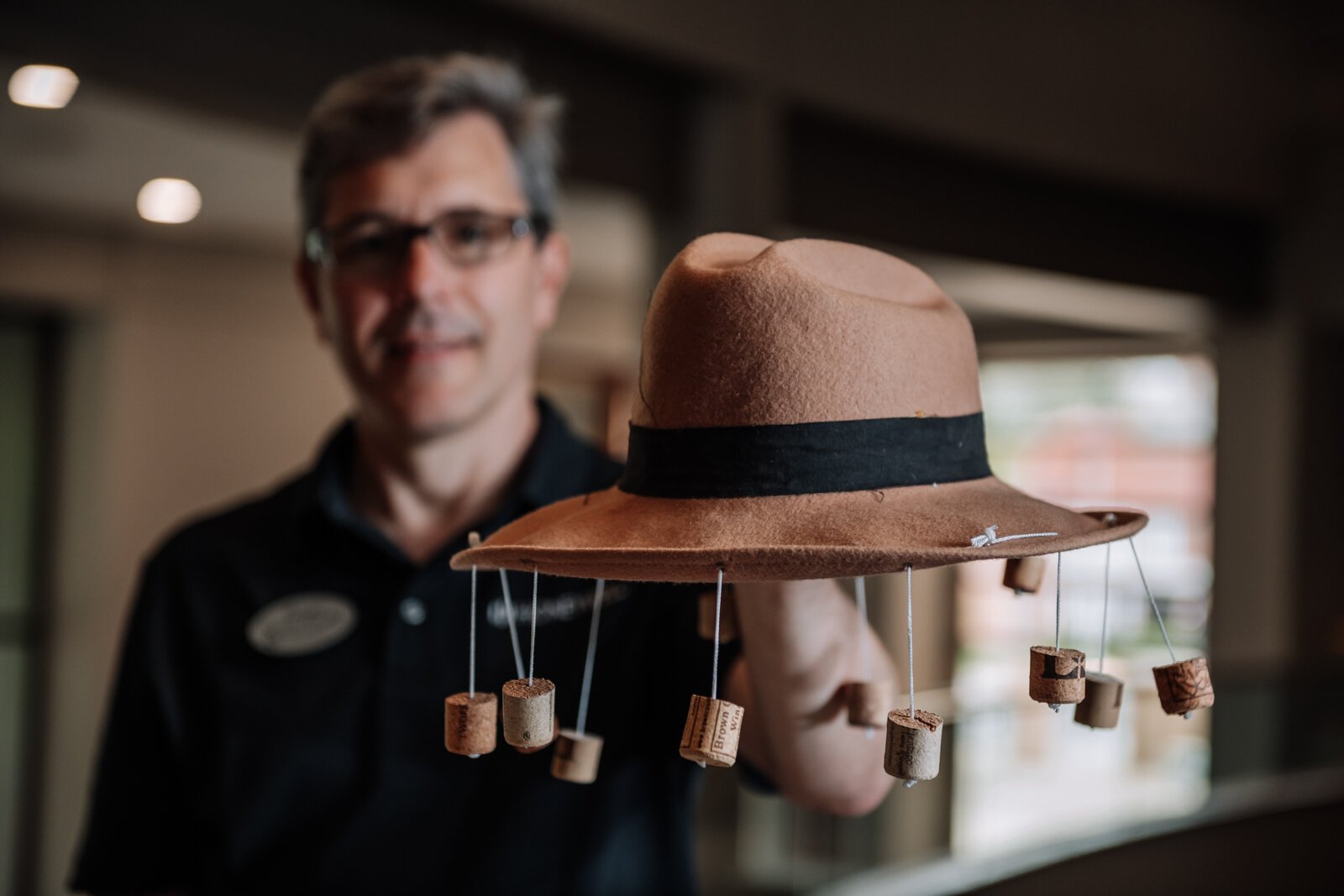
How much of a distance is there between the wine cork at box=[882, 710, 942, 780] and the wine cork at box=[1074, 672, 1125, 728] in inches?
5.3

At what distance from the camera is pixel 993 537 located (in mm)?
618

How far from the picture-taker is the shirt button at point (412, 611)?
1396 millimetres

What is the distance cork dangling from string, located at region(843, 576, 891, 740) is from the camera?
87 cm

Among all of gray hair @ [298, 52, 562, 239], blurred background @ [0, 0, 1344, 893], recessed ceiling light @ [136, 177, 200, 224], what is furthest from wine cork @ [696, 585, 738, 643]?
recessed ceiling light @ [136, 177, 200, 224]

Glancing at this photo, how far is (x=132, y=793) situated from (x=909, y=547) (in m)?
1.35

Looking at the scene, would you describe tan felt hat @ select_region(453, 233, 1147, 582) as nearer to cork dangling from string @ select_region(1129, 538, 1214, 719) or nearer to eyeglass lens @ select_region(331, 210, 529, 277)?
cork dangling from string @ select_region(1129, 538, 1214, 719)

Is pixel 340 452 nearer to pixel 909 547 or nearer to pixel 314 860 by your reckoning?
pixel 314 860

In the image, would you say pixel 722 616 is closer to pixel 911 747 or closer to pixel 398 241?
pixel 911 747

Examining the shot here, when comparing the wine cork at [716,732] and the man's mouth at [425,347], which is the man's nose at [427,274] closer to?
the man's mouth at [425,347]

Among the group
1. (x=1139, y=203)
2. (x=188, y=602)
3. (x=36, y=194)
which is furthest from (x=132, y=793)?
(x=1139, y=203)

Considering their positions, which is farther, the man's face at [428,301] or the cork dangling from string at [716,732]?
the man's face at [428,301]

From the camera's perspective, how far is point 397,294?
1.29 metres

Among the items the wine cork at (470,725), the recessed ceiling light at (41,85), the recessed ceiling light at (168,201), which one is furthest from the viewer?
the recessed ceiling light at (168,201)

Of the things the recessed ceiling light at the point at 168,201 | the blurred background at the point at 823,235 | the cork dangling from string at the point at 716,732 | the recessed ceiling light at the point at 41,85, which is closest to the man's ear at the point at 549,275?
the cork dangling from string at the point at 716,732
